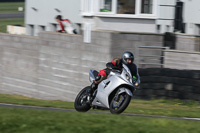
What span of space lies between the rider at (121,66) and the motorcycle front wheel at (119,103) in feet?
1.49

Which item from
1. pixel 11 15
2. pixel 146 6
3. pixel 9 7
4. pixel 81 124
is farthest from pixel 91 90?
pixel 9 7

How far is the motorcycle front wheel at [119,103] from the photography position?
11408 mm

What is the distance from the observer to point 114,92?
11992mm

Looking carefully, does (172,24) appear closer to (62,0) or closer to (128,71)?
(62,0)

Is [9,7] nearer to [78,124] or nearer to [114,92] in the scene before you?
[114,92]

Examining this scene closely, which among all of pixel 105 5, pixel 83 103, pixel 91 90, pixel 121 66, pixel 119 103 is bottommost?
pixel 83 103

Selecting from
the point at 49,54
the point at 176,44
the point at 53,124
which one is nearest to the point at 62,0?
the point at 49,54

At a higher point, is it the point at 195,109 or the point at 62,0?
the point at 62,0

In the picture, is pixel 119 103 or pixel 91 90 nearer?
pixel 119 103

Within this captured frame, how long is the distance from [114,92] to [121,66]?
2.42 ft

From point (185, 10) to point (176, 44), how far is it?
310 cm

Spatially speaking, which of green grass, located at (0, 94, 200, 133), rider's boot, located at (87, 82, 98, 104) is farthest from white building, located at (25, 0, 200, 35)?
green grass, located at (0, 94, 200, 133)

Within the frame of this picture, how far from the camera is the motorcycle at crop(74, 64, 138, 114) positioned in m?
11.5

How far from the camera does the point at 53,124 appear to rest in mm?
8891
